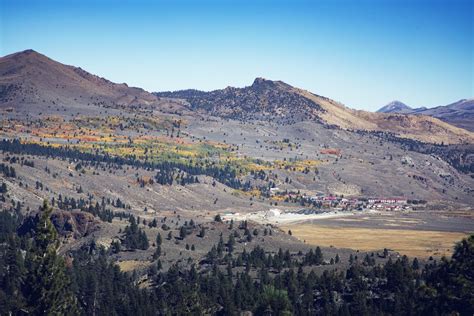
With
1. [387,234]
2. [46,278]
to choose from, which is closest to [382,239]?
[387,234]

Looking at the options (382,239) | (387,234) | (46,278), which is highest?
(46,278)

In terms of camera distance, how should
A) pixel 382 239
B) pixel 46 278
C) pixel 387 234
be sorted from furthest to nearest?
pixel 387 234, pixel 382 239, pixel 46 278

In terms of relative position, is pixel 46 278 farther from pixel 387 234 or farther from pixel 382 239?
pixel 387 234

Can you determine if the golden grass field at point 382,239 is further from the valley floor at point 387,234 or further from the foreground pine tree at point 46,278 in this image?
the foreground pine tree at point 46,278

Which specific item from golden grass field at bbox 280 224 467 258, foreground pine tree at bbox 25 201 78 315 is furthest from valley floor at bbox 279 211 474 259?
foreground pine tree at bbox 25 201 78 315

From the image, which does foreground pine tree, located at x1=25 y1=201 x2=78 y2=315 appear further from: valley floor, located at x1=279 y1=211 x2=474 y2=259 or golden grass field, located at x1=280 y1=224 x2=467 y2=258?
golden grass field, located at x1=280 y1=224 x2=467 y2=258

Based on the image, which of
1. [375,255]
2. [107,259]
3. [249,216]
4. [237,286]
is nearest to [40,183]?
[249,216]

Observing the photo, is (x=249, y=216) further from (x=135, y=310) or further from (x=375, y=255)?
(x=135, y=310)

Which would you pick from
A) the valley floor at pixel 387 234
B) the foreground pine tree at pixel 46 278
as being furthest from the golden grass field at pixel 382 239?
the foreground pine tree at pixel 46 278
